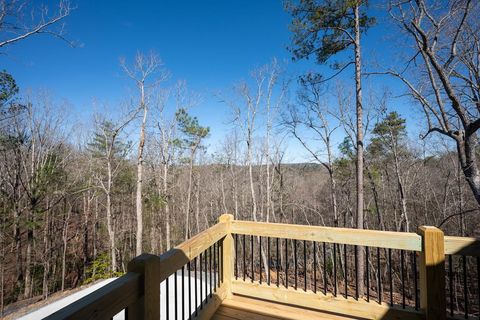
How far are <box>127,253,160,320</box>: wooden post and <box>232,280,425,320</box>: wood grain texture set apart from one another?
1475 millimetres

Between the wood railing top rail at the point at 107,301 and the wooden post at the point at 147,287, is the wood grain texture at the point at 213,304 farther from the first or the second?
the wood railing top rail at the point at 107,301

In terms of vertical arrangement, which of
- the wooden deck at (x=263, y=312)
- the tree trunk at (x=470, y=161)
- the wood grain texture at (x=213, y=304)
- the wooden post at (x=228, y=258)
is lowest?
the wooden deck at (x=263, y=312)

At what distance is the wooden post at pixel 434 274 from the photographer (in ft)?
6.27

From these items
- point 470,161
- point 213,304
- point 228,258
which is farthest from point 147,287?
point 470,161

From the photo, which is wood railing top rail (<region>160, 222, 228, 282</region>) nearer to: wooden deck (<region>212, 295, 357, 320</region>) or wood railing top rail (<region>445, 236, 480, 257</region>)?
wooden deck (<region>212, 295, 357, 320</region>)

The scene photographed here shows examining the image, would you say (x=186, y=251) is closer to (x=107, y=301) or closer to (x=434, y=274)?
(x=107, y=301)

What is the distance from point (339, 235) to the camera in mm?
2273

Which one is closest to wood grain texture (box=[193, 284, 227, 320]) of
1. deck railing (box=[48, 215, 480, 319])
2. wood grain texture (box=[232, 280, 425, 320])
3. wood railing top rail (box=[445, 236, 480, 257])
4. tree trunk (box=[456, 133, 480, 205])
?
deck railing (box=[48, 215, 480, 319])

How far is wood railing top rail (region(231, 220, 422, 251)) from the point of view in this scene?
6.75 ft

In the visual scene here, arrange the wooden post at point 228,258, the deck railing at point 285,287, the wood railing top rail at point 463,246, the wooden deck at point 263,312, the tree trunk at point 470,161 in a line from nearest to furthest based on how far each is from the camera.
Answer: the deck railing at point 285,287, the wood railing top rail at point 463,246, the wooden deck at point 263,312, the wooden post at point 228,258, the tree trunk at point 470,161

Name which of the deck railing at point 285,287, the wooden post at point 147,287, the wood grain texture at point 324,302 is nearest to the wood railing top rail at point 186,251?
the deck railing at point 285,287

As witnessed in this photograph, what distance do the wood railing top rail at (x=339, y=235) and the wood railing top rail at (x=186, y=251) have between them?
360 mm

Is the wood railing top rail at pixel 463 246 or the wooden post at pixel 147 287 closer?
the wooden post at pixel 147 287

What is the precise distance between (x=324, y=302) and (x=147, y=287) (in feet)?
6.08
